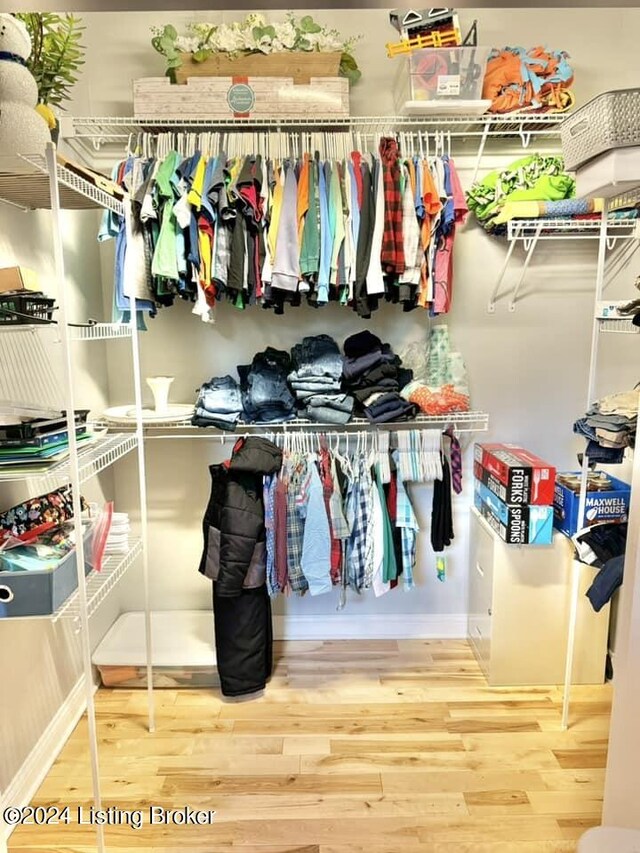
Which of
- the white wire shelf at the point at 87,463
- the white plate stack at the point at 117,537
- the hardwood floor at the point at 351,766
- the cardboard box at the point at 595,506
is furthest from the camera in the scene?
the cardboard box at the point at 595,506

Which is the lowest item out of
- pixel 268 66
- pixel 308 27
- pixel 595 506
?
pixel 595 506

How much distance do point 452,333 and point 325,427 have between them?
2.33ft

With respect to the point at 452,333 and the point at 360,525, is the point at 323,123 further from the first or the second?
the point at 360,525

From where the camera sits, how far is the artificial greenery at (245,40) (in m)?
2.17

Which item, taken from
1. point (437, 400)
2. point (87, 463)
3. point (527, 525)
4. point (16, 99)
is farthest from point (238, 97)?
point (527, 525)

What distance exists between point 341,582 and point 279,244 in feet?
4.52

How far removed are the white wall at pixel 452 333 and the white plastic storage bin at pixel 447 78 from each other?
0.95 feet

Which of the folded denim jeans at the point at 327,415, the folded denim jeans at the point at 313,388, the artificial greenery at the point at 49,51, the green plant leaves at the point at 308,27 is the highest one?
the green plant leaves at the point at 308,27

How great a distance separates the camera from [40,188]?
1.61m

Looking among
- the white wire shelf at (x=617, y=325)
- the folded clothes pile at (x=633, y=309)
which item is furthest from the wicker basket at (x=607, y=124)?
the white wire shelf at (x=617, y=325)

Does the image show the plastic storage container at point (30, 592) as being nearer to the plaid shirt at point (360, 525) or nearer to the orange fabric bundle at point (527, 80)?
the plaid shirt at point (360, 525)

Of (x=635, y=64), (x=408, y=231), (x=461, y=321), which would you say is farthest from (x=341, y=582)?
(x=635, y=64)

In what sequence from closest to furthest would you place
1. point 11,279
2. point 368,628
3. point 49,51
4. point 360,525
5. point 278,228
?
point 11,279, point 49,51, point 278,228, point 360,525, point 368,628

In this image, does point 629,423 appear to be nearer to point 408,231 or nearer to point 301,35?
point 408,231
